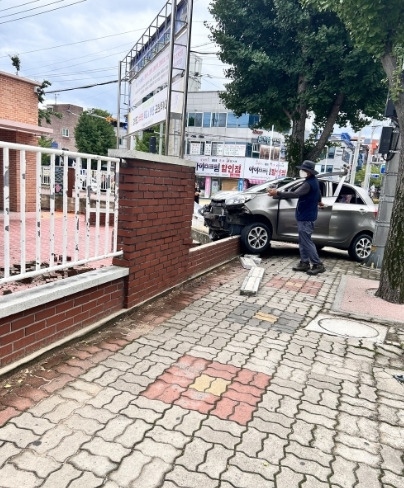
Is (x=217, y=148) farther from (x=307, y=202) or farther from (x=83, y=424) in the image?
(x=83, y=424)

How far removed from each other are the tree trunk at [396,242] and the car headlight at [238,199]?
2.95 metres

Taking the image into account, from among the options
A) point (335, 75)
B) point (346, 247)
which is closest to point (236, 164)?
point (335, 75)

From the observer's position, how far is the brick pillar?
3.76 meters

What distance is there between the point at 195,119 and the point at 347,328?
41.3 meters

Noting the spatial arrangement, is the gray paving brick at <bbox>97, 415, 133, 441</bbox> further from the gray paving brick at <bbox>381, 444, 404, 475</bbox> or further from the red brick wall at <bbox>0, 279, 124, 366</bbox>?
the gray paving brick at <bbox>381, 444, 404, 475</bbox>

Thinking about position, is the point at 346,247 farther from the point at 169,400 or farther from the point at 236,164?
the point at 236,164

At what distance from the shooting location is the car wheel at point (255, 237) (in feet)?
25.4

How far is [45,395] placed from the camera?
97.3 inches

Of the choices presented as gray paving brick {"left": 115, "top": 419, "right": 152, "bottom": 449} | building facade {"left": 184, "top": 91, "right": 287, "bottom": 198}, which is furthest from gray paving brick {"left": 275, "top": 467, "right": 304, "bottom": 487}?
building facade {"left": 184, "top": 91, "right": 287, "bottom": 198}

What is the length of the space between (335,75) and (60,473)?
11294 mm

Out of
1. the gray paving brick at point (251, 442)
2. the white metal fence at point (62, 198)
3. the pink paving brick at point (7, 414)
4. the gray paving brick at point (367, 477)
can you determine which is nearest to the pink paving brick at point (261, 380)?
the gray paving brick at point (251, 442)

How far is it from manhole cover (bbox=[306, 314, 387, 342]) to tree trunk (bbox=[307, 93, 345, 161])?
343 inches

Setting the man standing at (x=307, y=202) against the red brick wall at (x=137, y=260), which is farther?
the man standing at (x=307, y=202)

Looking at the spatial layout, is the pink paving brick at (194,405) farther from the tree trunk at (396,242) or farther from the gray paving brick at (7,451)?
the tree trunk at (396,242)
